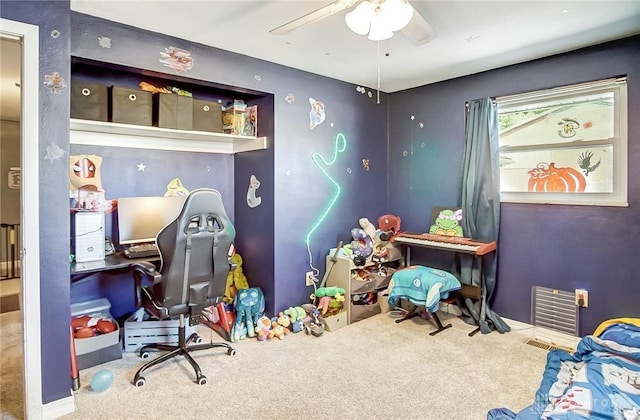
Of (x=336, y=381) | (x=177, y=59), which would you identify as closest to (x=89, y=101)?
(x=177, y=59)

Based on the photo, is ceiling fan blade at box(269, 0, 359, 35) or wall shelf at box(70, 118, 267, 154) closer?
ceiling fan blade at box(269, 0, 359, 35)

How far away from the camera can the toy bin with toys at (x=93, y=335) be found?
99.9 inches

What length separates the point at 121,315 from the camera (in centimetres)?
308

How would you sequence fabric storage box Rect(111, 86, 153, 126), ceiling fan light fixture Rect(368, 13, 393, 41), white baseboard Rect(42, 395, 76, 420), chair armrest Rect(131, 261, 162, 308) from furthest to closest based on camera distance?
fabric storage box Rect(111, 86, 153, 126) < chair armrest Rect(131, 261, 162, 308) < white baseboard Rect(42, 395, 76, 420) < ceiling fan light fixture Rect(368, 13, 393, 41)

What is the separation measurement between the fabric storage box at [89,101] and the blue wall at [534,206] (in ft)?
9.44

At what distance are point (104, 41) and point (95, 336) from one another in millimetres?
1992

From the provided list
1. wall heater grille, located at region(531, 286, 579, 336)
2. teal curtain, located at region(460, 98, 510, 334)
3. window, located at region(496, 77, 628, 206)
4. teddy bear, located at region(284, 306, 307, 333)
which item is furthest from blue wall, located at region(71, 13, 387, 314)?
wall heater grille, located at region(531, 286, 579, 336)

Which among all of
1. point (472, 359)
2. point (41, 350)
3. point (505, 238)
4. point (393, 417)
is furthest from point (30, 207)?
point (505, 238)

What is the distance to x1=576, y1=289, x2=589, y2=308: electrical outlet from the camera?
292cm

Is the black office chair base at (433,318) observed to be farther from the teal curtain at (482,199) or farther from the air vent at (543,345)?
the air vent at (543,345)

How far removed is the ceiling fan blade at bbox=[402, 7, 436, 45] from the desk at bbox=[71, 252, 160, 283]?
2.23 meters

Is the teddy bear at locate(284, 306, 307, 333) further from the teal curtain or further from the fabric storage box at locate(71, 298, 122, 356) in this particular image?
the teal curtain

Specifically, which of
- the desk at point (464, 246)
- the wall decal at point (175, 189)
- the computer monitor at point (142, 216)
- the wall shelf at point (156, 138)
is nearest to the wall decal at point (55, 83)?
the wall shelf at point (156, 138)

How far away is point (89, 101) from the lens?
2.56m
